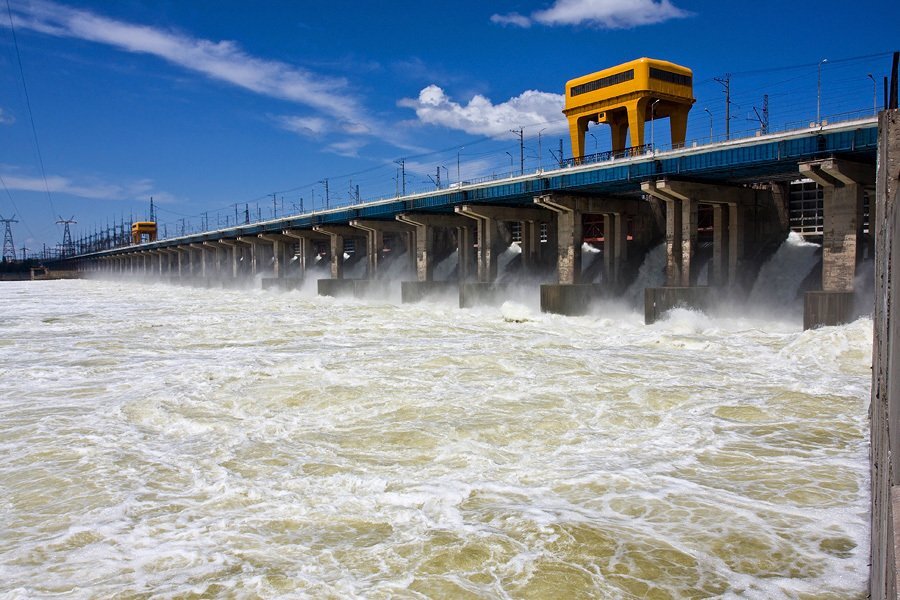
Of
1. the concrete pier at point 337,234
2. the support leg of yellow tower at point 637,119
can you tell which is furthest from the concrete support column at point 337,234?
the support leg of yellow tower at point 637,119

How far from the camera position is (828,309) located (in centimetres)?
2644

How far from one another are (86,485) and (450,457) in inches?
206

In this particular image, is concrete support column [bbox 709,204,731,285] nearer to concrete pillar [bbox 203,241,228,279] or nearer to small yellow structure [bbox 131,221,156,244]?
concrete pillar [bbox 203,241,228,279]

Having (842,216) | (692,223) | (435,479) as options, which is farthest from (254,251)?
(435,479)

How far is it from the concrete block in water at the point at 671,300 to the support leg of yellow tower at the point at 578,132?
21020mm

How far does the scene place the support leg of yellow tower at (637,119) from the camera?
46844mm

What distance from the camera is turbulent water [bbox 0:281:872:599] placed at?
6.54 m

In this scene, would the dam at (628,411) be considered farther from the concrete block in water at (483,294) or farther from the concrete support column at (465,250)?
the concrete support column at (465,250)

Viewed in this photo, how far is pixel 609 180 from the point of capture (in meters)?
37.0

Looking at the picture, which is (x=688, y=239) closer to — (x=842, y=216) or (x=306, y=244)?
(x=842, y=216)

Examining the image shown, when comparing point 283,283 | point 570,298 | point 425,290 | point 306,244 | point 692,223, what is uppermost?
point 306,244

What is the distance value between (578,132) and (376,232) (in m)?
21.5

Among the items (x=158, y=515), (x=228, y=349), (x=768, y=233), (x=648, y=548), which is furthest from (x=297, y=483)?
(x=768, y=233)

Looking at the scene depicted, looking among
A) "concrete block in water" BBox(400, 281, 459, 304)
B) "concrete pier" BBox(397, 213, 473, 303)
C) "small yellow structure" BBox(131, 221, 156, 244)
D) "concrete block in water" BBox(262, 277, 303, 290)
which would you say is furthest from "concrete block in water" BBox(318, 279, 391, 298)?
"small yellow structure" BBox(131, 221, 156, 244)
